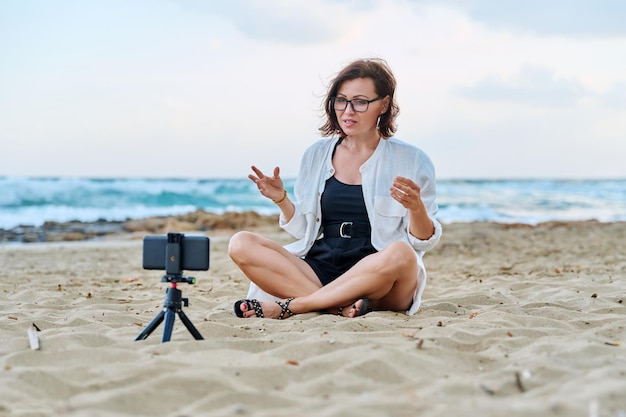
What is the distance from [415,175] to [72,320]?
208 cm

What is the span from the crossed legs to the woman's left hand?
0.32 m

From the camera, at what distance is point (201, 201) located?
76.1 ft

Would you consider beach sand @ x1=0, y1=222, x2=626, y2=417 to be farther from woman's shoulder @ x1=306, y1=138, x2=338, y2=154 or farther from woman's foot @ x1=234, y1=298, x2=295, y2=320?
woman's shoulder @ x1=306, y1=138, x2=338, y2=154

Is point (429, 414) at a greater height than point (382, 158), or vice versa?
point (382, 158)

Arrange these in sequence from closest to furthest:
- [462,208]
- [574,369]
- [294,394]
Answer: [294,394] → [574,369] → [462,208]

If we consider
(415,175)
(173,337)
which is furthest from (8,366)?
(415,175)

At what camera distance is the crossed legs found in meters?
3.72

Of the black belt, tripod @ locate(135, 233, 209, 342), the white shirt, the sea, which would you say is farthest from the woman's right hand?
the sea

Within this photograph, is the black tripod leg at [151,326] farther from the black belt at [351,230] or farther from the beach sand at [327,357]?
the black belt at [351,230]

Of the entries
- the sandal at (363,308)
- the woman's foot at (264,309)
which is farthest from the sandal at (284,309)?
the sandal at (363,308)

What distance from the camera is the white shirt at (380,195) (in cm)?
397

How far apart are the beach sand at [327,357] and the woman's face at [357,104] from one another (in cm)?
111

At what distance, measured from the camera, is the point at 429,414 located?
200 cm

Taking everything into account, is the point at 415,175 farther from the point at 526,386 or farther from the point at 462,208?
the point at 462,208
